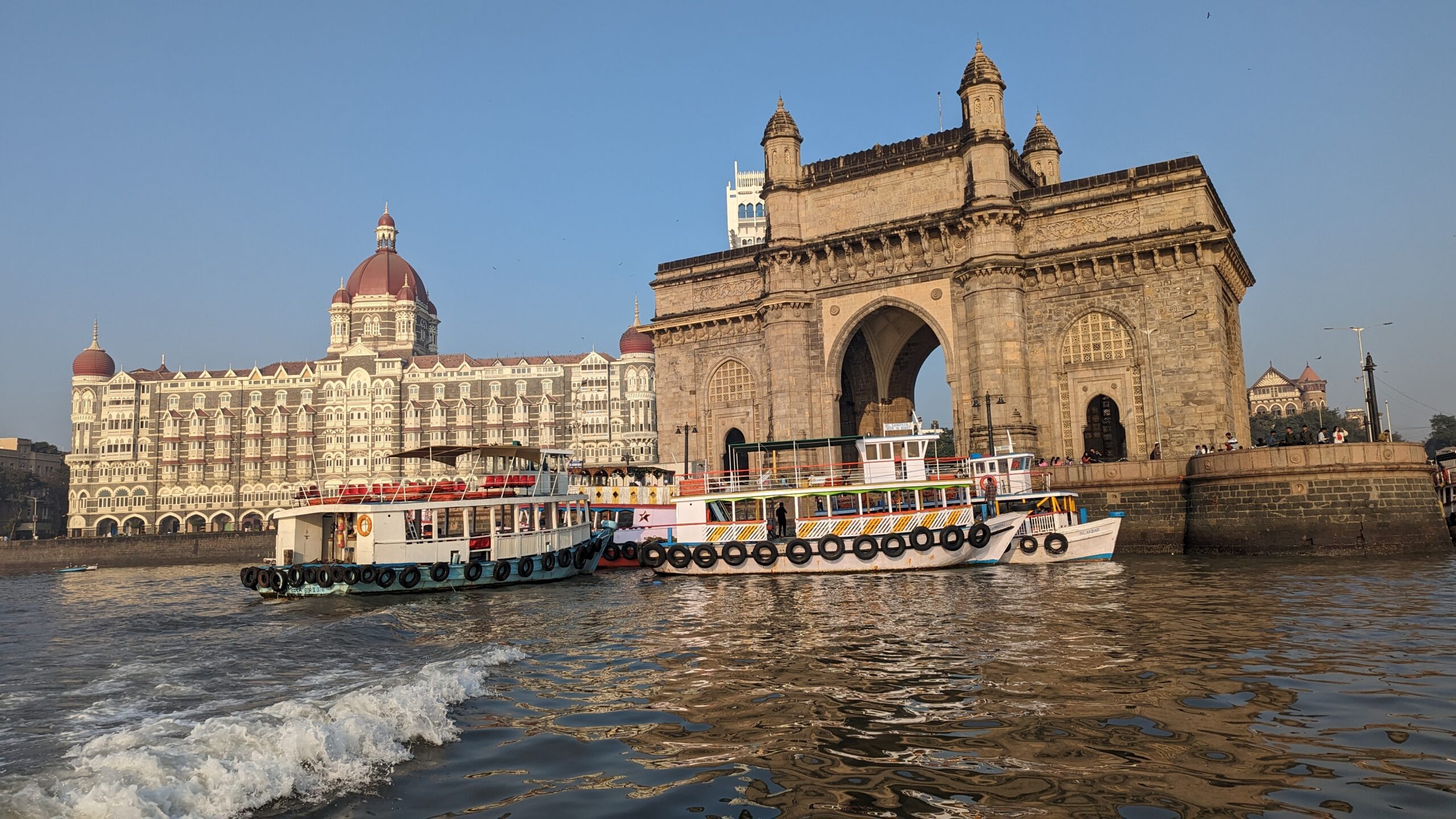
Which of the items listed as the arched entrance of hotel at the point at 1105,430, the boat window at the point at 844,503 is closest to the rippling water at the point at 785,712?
the boat window at the point at 844,503

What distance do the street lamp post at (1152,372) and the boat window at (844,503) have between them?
11.4 metres

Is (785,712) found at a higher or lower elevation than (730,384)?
lower

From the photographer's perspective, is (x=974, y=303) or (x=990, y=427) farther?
(x=974, y=303)

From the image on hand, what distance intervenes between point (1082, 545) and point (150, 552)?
223 ft

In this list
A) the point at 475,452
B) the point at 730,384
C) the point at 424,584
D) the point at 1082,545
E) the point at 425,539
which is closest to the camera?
the point at 424,584

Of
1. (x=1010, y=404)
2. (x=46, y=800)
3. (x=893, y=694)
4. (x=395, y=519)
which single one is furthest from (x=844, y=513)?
(x=46, y=800)

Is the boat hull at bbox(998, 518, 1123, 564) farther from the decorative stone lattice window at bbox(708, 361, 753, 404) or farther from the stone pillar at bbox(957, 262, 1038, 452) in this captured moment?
the decorative stone lattice window at bbox(708, 361, 753, 404)

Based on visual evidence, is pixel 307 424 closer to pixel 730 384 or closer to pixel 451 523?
pixel 730 384

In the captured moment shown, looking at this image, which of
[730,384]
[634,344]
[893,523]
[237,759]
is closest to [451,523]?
[730,384]

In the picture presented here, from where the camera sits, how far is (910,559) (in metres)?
26.8

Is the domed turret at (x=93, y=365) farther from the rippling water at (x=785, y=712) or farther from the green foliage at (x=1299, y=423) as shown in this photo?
the green foliage at (x=1299, y=423)

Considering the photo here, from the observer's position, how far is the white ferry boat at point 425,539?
26.1m

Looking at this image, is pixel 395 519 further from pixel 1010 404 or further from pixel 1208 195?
pixel 1208 195

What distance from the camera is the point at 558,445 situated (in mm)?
88750
